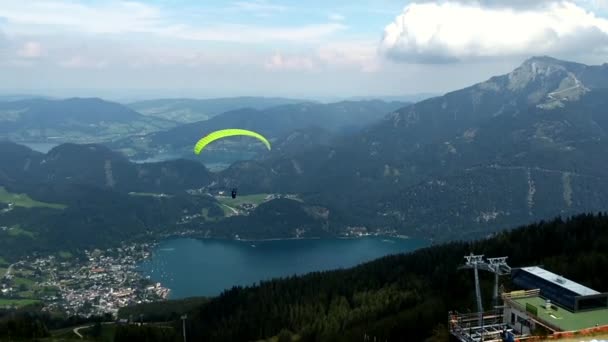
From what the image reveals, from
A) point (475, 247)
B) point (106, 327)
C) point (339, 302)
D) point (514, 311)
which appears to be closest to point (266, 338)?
point (339, 302)

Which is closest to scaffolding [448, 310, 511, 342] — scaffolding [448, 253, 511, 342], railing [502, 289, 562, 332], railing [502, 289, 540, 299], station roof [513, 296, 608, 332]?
scaffolding [448, 253, 511, 342]

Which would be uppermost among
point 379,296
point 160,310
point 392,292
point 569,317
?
point 569,317

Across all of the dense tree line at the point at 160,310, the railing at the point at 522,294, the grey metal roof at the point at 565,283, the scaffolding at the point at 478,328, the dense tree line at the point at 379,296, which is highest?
the grey metal roof at the point at 565,283

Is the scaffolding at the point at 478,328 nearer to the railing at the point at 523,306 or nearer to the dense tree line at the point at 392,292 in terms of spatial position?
the railing at the point at 523,306

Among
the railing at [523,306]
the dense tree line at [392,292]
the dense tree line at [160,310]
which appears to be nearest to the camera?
the railing at [523,306]

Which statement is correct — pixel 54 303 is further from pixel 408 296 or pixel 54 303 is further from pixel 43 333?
pixel 408 296

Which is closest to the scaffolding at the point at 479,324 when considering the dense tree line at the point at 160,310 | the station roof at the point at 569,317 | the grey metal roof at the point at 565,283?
the station roof at the point at 569,317

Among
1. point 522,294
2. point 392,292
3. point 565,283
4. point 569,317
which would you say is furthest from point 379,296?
point 569,317

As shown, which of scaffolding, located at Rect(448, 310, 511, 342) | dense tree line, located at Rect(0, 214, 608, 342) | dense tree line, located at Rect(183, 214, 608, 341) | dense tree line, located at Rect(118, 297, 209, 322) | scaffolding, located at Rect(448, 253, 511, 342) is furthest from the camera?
dense tree line, located at Rect(118, 297, 209, 322)

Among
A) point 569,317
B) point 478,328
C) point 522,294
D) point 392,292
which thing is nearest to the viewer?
point 478,328

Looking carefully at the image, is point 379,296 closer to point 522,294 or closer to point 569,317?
point 522,294

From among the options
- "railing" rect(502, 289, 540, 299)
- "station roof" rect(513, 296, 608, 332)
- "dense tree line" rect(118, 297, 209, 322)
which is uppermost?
"railing" rect(502, 289, 540, 299)

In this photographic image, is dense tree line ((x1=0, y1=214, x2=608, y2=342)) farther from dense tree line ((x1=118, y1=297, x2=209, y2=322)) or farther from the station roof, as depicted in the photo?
the station roof
